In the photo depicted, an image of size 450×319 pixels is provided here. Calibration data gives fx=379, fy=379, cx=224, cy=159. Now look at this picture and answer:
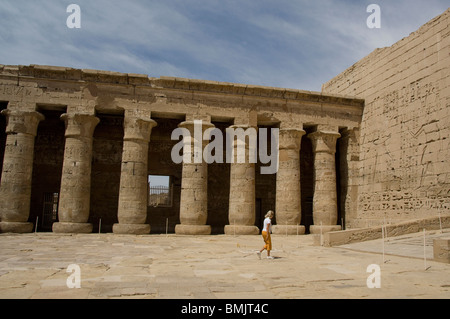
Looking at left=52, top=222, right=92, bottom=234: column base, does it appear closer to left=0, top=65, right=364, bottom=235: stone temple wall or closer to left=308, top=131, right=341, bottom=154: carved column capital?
left=0, top=65, right=364, bottom=235: stone temple wall

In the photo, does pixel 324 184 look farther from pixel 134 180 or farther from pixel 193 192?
pixel 134 180

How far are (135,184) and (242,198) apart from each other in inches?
170

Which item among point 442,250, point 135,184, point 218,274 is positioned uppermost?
point 135,184

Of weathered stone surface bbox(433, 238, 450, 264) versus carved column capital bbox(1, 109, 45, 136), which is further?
carved column capital bbox(1, 109, 45, 136)

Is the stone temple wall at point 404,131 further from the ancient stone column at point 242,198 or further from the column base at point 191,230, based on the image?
the column base at point 191,230

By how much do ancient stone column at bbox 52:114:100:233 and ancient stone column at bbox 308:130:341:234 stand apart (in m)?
9.41

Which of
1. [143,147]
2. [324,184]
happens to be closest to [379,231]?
[324,184]

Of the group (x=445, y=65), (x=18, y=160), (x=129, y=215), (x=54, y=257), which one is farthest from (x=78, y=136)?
(x=445, y=65)

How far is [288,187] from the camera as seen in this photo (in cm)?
1612

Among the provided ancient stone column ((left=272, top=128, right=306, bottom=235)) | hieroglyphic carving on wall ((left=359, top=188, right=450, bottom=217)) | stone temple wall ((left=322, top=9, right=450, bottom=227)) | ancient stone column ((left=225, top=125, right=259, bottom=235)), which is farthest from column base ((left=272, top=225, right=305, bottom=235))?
hieroglyphic carving on wall ((left=359, top=188, right=450, bottom=217))

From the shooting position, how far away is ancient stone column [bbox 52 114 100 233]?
1432 centimetres

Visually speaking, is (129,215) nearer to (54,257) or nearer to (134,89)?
(134,89)

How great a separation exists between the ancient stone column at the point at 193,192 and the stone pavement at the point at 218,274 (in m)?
5.97

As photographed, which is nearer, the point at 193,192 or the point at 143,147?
the point at 193,192
